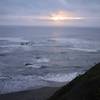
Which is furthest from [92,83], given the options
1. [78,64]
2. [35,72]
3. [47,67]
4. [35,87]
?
[78,64]

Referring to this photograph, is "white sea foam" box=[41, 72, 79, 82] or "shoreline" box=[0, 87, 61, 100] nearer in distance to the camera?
"shoreline" box=[0, 87, 61, 100]

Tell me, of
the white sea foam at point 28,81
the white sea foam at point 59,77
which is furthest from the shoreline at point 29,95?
the white sea foam at point 59,77

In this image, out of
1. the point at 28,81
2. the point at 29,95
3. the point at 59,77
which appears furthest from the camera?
the point at 59,77

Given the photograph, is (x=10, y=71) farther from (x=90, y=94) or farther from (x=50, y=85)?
(x=90, y=94)

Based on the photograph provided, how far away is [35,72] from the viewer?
32438 mm

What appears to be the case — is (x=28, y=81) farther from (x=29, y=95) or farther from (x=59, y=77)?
(x=29, y=95)

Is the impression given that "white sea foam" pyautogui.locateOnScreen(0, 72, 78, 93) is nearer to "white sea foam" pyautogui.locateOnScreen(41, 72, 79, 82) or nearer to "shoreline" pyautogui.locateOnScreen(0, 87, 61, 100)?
"white sea foam" pyautogui.locateOnScreen(41, 72, 79, 82)

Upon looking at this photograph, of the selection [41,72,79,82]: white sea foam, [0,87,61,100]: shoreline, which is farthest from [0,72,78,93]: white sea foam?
[0,87,61,100]: shoreline

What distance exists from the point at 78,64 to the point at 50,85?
13818 mm

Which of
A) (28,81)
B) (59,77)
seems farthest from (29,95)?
(59,77)

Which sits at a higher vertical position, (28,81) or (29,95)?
(28,81)

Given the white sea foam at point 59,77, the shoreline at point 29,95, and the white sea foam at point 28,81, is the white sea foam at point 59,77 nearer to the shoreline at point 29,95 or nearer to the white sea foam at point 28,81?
the white sea foam at point 28,81

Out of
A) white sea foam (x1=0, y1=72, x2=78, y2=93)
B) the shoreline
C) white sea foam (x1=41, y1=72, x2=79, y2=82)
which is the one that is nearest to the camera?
the shoreline

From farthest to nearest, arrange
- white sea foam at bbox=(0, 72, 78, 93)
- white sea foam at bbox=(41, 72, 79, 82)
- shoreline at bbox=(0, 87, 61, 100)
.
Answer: white sea foam at bbox=(41, 72, 79, 82)
white sea foam at bbox=(0, 72, 78, 93)
shoreline at bbox=(0, 87, 61, 100)
